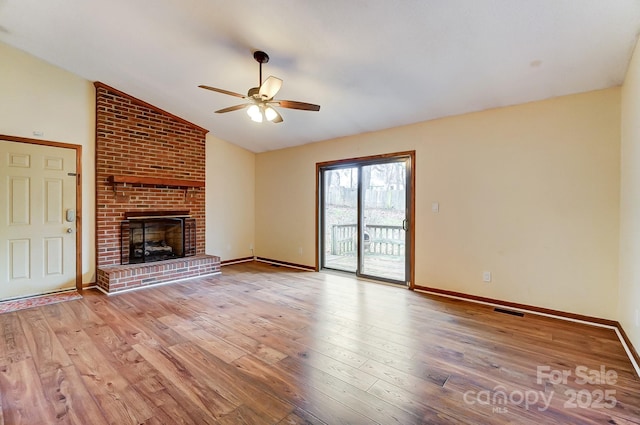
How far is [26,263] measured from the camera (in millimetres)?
3867

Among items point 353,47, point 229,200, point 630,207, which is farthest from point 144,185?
point 630,207

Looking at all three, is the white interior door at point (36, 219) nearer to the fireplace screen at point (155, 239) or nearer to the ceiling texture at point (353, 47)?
the fireplace screen at point (155, 239)

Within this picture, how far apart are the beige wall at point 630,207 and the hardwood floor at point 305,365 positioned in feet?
1.19

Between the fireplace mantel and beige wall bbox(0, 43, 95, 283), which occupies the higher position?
beige wall bbox(0, 43, 95, 283)

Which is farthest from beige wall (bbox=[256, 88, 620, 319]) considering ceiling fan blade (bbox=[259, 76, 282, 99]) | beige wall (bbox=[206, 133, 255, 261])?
beige wall (bbox=[206, 133, 255, 261])

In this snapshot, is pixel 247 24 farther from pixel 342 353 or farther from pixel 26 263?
pixel 26 263

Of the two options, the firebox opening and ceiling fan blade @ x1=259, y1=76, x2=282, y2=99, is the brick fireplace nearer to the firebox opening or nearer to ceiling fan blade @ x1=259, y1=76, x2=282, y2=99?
the firebox opening

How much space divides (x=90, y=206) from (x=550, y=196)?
606 cm

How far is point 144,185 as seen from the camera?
485 cm

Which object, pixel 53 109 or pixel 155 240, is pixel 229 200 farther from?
pixel 53 109

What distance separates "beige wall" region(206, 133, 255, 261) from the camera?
580cm

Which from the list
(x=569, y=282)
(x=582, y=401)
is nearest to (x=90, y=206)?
(x=582, y=401)

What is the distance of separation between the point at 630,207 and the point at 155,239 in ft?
19.9

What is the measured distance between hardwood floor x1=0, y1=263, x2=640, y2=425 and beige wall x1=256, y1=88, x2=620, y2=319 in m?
0.40
